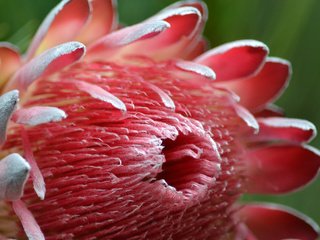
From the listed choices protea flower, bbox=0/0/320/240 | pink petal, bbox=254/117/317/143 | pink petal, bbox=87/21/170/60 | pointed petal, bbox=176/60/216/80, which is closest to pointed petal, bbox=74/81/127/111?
protea flower, bbox=0/0/320/240

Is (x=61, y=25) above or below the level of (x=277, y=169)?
above

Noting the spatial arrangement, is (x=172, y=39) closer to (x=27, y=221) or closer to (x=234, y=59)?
(x=234, y=59)

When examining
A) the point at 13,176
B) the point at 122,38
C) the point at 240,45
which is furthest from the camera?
the point at 240,45

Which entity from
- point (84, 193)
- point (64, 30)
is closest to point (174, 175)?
point (84, 193)

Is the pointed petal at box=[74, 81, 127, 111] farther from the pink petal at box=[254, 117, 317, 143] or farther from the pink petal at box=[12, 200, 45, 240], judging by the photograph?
the pink petal at box=[254, 117, 317, 143]

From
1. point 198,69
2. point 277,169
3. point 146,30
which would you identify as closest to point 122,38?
point 146,30

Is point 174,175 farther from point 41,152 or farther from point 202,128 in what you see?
point 41,152
